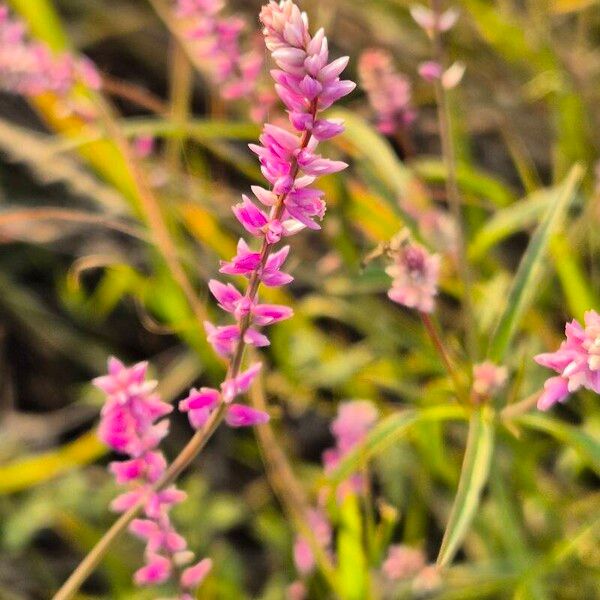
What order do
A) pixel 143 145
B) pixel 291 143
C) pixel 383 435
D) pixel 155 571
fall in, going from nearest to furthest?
pixel 291 143, pixel 155 571, pixel 383 435, pixel 143 145

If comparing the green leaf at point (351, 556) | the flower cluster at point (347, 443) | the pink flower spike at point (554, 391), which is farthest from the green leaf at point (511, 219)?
the pink flower spike at point (554, 391)

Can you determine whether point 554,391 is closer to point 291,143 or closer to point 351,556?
point 291,143

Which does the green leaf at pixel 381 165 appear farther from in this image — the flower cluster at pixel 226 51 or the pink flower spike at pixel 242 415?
the pink flower spike at pixel 242 415

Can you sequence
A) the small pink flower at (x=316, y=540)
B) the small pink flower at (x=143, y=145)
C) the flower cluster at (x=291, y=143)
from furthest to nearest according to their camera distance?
1. the small pink flower at (x=143, y=145)
2. the small pink flower at (x=316, y=540)
3. the flower cluster at (x=291, y=143)

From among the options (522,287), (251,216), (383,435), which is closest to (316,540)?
(383,435)

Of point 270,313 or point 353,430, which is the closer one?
point 270,313

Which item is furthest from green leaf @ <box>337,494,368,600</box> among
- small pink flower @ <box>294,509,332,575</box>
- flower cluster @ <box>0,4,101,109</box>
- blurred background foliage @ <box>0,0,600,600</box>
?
flower cluster @ <box>0,4,101,109</box>
